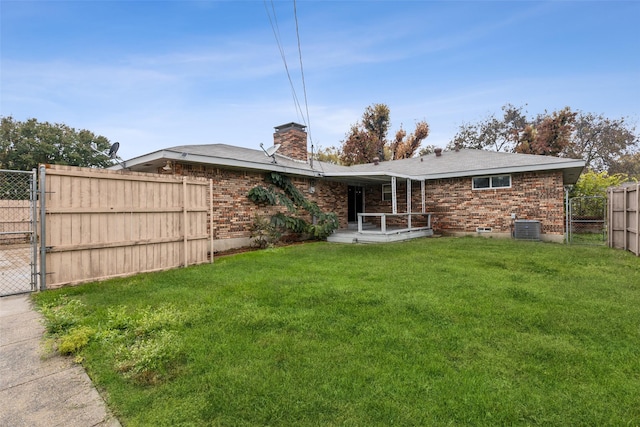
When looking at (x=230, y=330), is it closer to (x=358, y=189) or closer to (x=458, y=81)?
(x=358, y=189)

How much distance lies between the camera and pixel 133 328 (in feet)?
10.5

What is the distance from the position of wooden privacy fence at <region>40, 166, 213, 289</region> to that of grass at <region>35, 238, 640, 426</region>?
0.45 metres

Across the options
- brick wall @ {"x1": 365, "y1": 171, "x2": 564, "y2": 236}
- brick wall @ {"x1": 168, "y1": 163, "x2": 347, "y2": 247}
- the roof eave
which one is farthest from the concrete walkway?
brick wall @ {"x1": 365, "y1": 171, "x2": 564, "y2": 236}

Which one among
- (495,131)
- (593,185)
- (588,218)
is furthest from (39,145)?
(495,131)

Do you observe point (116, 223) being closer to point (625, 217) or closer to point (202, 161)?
point (202, 161)

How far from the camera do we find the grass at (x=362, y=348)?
6.34ft

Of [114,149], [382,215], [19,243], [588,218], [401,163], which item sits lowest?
[19,243]

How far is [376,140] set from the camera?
26.7m

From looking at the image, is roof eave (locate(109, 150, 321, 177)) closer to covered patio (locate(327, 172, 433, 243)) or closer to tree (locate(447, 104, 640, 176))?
covered patio (locate(327, 172, 433, 243))

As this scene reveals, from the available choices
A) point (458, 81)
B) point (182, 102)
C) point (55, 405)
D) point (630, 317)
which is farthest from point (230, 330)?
point (458, 81)

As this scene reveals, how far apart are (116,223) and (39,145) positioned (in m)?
29.6

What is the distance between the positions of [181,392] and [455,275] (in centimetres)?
472

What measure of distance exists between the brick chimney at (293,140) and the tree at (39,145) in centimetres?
2061

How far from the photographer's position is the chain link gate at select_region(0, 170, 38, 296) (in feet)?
15.2
